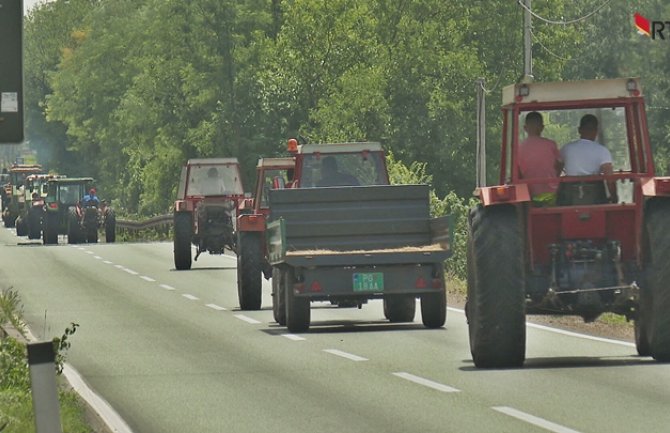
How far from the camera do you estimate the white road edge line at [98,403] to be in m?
12.3

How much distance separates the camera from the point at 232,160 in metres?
40.6

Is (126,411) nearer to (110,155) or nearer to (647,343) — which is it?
(647,343)

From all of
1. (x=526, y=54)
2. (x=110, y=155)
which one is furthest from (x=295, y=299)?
(x=110, y=155)

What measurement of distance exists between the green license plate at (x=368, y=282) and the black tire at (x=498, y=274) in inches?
202

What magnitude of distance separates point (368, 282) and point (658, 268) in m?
5.95

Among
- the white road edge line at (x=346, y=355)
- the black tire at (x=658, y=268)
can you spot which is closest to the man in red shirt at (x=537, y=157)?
the black tire at (x=658, y=268)

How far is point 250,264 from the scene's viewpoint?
24.3 metres

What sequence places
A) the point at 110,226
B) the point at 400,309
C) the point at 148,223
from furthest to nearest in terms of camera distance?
the point at 148,223 → the point at 110,226 → the point at 400,309

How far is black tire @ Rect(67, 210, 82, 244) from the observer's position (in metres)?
55.4

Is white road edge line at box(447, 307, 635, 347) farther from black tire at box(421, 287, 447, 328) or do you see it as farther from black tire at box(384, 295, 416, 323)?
black tire at box(384, 295, 416, 323)

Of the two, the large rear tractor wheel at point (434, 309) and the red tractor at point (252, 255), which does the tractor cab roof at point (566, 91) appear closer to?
the large rear tractor wheel at point (434, 309)

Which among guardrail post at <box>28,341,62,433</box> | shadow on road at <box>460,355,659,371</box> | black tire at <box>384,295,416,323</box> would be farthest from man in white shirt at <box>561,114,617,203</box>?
guardrail post at <box>28,341,62,433</box>

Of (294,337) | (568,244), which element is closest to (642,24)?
(294,337)

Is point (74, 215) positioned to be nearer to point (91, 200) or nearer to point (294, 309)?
point (91, 200)
